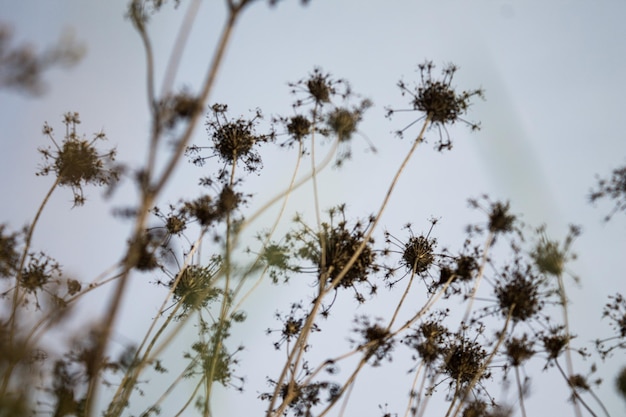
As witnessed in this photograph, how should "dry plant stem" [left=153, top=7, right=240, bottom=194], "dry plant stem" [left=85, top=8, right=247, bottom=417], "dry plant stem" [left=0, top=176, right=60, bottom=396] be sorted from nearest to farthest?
"dry plant stem" [left=85, top=8, right=247, bottom=417], "dry plant stem" [left=153, top=7, right=240, bottom=194], "dry plant stem" [left=0, top=176, right=60, bottom=396]

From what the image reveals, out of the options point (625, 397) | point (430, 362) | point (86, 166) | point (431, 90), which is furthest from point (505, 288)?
point (86, 166)

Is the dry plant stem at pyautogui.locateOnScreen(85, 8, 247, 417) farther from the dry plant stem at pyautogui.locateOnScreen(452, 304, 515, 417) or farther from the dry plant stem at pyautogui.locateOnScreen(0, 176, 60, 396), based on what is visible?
the dry plant stem at pyautogui.locateOnScreen(452, 304, 515, 417)

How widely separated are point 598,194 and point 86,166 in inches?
Answer: 430

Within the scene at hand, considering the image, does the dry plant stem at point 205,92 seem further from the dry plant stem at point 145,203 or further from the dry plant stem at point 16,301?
the dry plant stem at point 16,301

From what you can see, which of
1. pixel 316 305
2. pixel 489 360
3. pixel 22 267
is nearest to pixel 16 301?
pixel 22 267

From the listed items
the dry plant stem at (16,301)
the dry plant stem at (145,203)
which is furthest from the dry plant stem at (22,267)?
the dry plant stem at (145,203)

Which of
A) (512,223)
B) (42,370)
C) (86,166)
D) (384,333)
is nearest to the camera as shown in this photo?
(42,370)

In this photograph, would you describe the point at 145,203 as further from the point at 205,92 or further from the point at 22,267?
the point at 22,267

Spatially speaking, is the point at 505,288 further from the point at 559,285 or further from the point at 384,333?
the point at 384,333

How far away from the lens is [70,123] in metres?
8.45

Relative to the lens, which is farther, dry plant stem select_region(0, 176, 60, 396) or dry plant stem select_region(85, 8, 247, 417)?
dry plant stem select_region(0, 176, 60, 396)

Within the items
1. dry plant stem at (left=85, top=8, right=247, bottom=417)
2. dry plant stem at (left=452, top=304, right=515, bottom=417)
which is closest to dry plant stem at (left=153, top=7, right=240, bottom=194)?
dry plant stem at (left=85, top=8, right=247, bottom=417)

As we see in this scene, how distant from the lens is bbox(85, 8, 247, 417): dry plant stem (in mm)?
2441

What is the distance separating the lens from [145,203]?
3.12 metres
